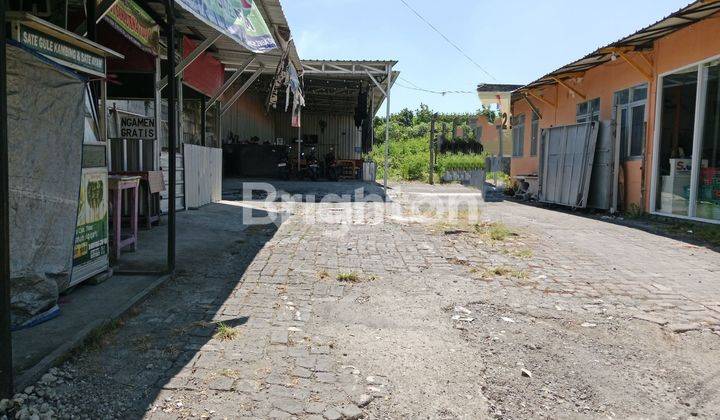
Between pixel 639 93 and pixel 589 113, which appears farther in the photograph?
pixel 589 113

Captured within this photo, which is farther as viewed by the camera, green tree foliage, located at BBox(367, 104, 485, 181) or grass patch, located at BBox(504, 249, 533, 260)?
green tree foliage, located at BBox(367, 104, 485, 181)

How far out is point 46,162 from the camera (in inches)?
150

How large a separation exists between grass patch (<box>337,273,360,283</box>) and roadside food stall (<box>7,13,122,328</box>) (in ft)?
8.00

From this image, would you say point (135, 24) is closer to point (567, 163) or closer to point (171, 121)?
point (171, 121)

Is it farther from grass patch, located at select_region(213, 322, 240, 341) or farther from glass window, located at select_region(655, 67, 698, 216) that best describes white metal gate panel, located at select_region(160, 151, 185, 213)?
glass window, located at select_region(655, 67, 698, 216)

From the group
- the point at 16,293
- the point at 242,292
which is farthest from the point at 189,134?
the point at 16,293

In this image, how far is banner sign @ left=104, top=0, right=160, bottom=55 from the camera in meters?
6.10

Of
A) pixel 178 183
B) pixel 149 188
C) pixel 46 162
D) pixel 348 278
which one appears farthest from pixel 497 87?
pixel 46 162

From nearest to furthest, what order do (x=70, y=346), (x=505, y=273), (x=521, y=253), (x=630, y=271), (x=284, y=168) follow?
(x=70, y=346) → (x=505, y=273) → (x=630, y=271) → (x=521, y=253) → (x=284, y=168)

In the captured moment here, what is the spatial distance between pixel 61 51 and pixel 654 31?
1007cm

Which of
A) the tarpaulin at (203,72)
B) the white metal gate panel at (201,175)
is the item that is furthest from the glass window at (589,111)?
the white metal gate panel at (201,175)

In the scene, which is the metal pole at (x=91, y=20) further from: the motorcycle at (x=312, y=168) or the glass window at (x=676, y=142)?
the motorcycle at (x=312, y=168)

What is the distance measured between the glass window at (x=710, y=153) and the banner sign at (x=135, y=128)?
9.74 m

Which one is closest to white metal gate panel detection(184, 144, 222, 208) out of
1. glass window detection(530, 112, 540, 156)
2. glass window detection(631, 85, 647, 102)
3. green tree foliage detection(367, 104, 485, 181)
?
glass window detection(631, 85, 647, 102)
